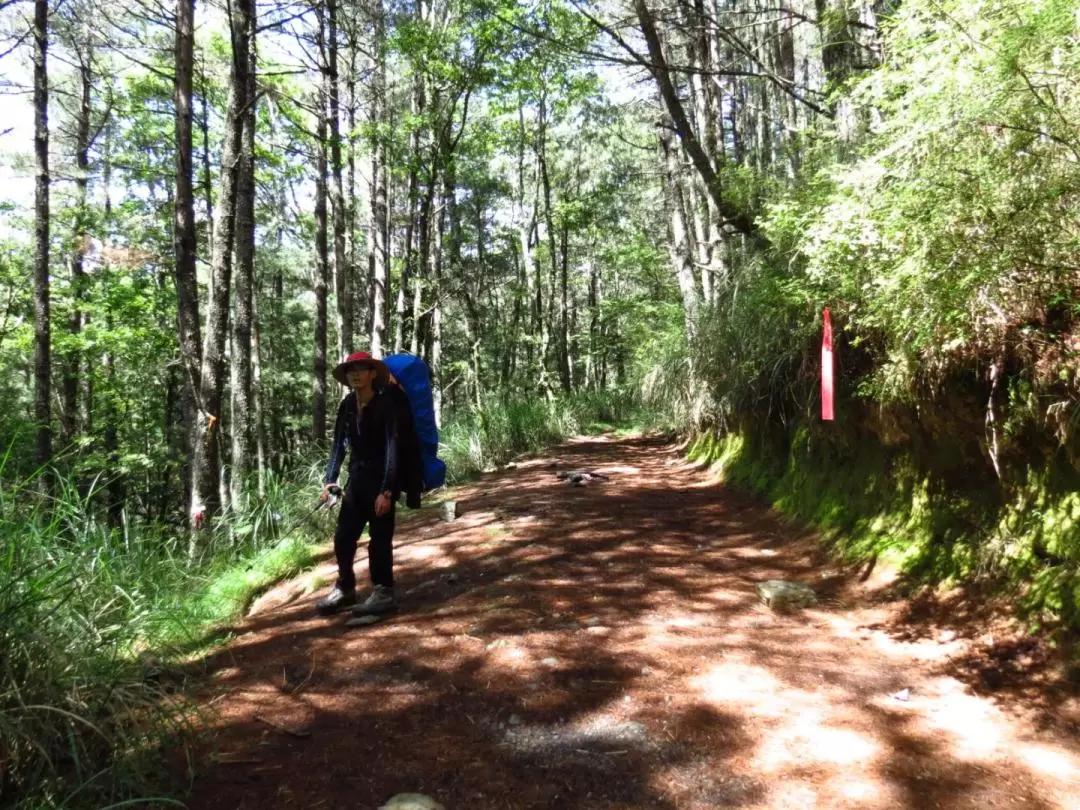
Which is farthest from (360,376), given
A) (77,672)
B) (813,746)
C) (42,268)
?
(42,268)

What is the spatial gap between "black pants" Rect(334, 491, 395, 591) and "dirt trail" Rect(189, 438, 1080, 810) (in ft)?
0.96

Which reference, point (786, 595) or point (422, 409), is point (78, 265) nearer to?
point (422, 409)

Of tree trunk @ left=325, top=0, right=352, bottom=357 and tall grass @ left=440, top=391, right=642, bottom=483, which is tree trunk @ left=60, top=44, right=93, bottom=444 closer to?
tree trunk @ left=325, top=0, right=352, bottom=357

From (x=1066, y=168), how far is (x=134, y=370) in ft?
74.4

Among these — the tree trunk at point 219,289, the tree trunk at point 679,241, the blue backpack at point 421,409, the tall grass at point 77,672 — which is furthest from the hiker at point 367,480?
the tree trunk at point 679,241

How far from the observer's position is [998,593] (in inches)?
131

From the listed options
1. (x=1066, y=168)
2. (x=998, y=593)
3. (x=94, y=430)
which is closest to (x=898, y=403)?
(x=998, y=593)

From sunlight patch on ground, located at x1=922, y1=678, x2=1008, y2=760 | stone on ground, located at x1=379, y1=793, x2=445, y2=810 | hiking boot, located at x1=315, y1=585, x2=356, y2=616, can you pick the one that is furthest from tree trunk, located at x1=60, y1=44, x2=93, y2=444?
sunlight patch on ground, located at x1=922, y1=678, x2=1008, y2=760

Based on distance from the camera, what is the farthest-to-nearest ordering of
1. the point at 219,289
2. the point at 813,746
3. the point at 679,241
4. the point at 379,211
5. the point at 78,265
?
the point at 78,265
the point at 679,241
the point at 379,211
the point at 219,289
the point at 813,746

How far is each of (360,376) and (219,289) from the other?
11.0 feet

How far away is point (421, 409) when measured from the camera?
4.41 metres

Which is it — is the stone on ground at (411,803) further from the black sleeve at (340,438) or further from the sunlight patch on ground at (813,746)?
the black sleeve at (340,438)

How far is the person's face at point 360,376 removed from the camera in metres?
4.23

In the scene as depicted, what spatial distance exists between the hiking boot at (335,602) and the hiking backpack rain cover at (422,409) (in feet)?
2.45
